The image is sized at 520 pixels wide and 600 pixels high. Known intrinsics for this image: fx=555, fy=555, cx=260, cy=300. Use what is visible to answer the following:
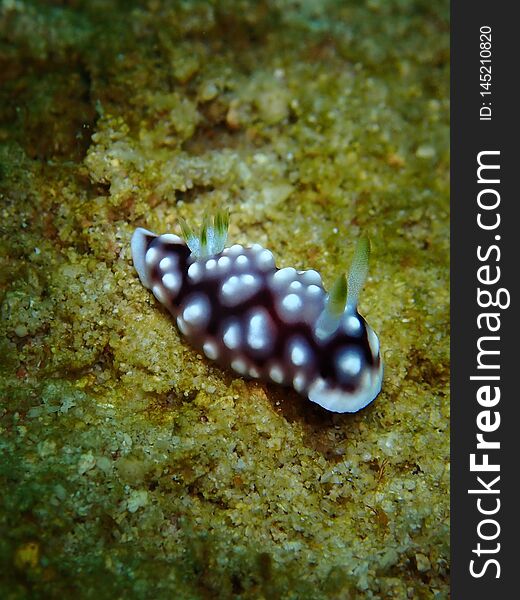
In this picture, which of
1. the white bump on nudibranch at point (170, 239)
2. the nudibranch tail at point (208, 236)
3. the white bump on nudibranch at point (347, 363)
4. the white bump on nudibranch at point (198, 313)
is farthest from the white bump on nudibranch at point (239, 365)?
the white bump on nudibranch at point (170, 239)

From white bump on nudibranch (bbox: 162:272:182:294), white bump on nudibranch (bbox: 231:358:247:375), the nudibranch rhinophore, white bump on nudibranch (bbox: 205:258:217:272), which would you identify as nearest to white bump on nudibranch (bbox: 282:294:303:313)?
the nudibranch rhinophore

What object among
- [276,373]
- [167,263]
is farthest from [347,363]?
[167,263]

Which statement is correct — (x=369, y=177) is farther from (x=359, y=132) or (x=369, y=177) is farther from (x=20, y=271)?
(x=20, y=271)

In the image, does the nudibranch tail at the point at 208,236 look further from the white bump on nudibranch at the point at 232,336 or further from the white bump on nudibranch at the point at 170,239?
the white bump on nudibranch at the point at 232,336

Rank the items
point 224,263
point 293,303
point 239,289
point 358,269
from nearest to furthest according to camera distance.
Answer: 1. point 358,269
2. point 293,303
3. point 239,289
4. point 224,263

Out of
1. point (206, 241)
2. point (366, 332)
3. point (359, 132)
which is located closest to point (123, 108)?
point (206, 241)

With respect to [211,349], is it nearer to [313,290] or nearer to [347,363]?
[313,290]
